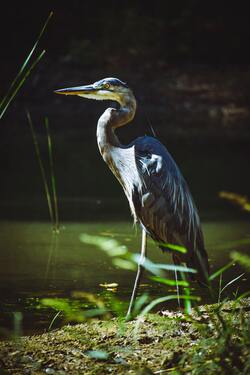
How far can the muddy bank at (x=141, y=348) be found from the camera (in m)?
2.52

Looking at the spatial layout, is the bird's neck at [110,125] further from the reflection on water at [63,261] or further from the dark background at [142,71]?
the dark background at [142,71]

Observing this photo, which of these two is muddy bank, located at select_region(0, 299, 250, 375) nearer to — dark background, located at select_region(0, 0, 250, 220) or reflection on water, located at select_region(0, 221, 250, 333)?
reflection on water, located at select_region(0, 221, 250, 333)

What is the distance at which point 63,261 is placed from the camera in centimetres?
551

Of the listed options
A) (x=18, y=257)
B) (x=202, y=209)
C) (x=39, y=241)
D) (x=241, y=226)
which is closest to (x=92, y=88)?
(x=18, y=257)

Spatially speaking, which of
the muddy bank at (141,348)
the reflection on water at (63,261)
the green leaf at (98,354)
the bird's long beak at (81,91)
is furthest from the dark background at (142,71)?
the green leaf at (98,354)

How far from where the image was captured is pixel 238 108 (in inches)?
741

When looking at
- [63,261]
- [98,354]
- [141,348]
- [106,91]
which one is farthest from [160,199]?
[63,261]

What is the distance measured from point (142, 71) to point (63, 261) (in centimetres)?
1472

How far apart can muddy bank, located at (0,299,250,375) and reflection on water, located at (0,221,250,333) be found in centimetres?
49

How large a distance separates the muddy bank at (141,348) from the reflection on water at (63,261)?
1.60 ft

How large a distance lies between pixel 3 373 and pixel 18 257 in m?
2.78

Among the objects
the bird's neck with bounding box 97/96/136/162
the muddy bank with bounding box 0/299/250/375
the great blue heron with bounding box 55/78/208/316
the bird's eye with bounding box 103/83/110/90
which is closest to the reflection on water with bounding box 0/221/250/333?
the great blue heron with bounding box 55/78/208/316

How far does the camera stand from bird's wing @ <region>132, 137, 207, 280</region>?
4.06 meters

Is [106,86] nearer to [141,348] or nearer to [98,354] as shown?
[141,348]
